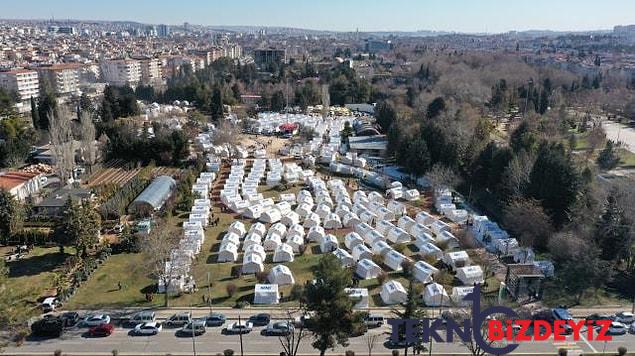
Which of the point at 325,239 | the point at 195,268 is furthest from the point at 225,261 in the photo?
the point at 325,239

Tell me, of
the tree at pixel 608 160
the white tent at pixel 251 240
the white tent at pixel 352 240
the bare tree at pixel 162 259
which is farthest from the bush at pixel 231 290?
the tree at pixel 608 160

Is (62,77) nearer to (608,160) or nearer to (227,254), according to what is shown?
(227,254)

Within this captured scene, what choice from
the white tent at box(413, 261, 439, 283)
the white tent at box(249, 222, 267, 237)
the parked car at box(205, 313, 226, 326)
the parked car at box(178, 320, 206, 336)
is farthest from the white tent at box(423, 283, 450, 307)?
the white tent at box(249, 222, 267, 237)

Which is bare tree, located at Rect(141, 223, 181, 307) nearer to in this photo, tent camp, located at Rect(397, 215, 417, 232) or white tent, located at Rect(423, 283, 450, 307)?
white tent, located at Rect(423, 283, 450, 307)

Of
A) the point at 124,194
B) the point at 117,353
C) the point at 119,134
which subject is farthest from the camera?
the point at 119,134

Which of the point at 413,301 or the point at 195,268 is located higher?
the point at 413,301

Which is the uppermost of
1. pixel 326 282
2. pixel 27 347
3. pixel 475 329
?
pixel 326 282

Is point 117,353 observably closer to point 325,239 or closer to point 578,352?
point 325,239
